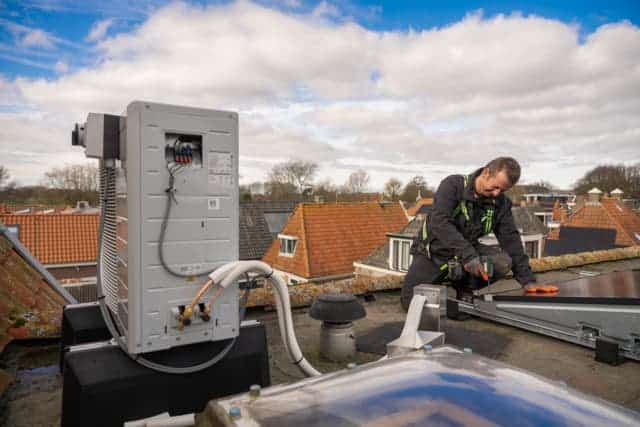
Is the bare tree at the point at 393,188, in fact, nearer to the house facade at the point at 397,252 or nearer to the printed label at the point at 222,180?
Answer: the house facade at the point at 397,252

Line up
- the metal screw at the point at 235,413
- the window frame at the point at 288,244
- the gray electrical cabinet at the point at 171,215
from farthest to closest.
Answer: the window frame at the point at 288,244 < the gray electrical cabinet at the point at 171,215 < the metal screw at the point at 235,413

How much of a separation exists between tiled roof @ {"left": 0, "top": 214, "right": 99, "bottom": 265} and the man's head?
2117cm

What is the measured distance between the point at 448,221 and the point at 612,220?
28.3 meters

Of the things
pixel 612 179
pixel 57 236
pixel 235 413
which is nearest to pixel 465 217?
pixel 235 413

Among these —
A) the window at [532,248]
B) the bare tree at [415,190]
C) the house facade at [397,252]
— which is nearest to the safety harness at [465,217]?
the house facade at [397,252]

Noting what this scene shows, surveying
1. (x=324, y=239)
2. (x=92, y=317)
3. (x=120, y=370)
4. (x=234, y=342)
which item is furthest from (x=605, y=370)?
(x=324, y=239)

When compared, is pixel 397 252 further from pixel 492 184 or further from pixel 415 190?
pixel 415 190

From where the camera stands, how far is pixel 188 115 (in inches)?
95.3

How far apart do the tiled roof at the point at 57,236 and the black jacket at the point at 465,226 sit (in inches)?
816

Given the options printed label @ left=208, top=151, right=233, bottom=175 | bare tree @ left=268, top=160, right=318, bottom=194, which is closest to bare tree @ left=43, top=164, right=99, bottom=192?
bare tree @ left=268, top=160, right=318, bottom=194

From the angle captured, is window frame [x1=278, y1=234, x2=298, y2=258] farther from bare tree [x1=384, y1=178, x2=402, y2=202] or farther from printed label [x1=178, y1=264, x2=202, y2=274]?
bare tree [x1=384, y1=178, x2=402, y2=202]

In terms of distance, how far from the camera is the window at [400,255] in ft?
62.0

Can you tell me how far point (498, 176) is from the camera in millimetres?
3779

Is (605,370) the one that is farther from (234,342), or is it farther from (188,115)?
(188,115)
